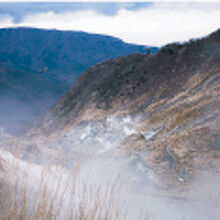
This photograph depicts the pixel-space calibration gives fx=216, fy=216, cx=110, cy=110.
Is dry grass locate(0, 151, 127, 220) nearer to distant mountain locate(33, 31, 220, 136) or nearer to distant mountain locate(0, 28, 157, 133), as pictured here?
distant mountain locate(33, 31, 220, 136)

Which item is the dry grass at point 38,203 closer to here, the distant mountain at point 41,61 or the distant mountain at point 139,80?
the distant mountain at point 139,80

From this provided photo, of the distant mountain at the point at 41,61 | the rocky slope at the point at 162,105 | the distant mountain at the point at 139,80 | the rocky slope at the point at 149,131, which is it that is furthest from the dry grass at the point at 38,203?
the distant mountain at the point at 41,61

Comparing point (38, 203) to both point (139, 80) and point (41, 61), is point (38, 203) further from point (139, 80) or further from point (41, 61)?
point (41, 61)

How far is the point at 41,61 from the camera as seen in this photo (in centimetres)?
9869

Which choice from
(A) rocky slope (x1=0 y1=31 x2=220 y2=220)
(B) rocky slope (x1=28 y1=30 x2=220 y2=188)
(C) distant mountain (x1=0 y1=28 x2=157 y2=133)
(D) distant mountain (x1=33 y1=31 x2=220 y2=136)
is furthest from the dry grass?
(C) distant mountain (x1=0 y1=28 x2=157 y2=133)

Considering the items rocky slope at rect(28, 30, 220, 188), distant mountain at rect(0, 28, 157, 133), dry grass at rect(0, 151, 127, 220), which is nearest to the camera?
dry grass at rect(0, 151, 127, 220)

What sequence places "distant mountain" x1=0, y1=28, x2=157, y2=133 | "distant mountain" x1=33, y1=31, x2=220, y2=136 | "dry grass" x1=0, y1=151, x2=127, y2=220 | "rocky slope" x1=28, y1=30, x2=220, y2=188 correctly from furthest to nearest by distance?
"distant mountain" x1=0, y1=28, x2=157, y2=133 → "distant mountain" x1=33, y1=31, x2=220, y2=136 → "rocky slope" x1=28, y1=30, x2=220, y2=188 → "dry grass" x1=0, y1=151, x2=127, y2=220

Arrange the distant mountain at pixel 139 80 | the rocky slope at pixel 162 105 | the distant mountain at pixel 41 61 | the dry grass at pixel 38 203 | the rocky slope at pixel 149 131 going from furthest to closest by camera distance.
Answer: the distant mountain at pixel 41 61, the distant mountain at pixel 139 80, the rocky slope at pixel 162 105, the rocky slope at pixel 149 131, the dry grass at pixel 38 203

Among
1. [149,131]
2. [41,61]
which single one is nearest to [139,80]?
[149,131]

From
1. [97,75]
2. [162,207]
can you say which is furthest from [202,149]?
[97,75]

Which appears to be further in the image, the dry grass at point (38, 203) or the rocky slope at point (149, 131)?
the rocky slope at point (149, 131)

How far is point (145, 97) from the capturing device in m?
19.3

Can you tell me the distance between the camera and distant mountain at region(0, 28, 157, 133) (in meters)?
53.0

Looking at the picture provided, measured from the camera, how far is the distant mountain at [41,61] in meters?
53.0
